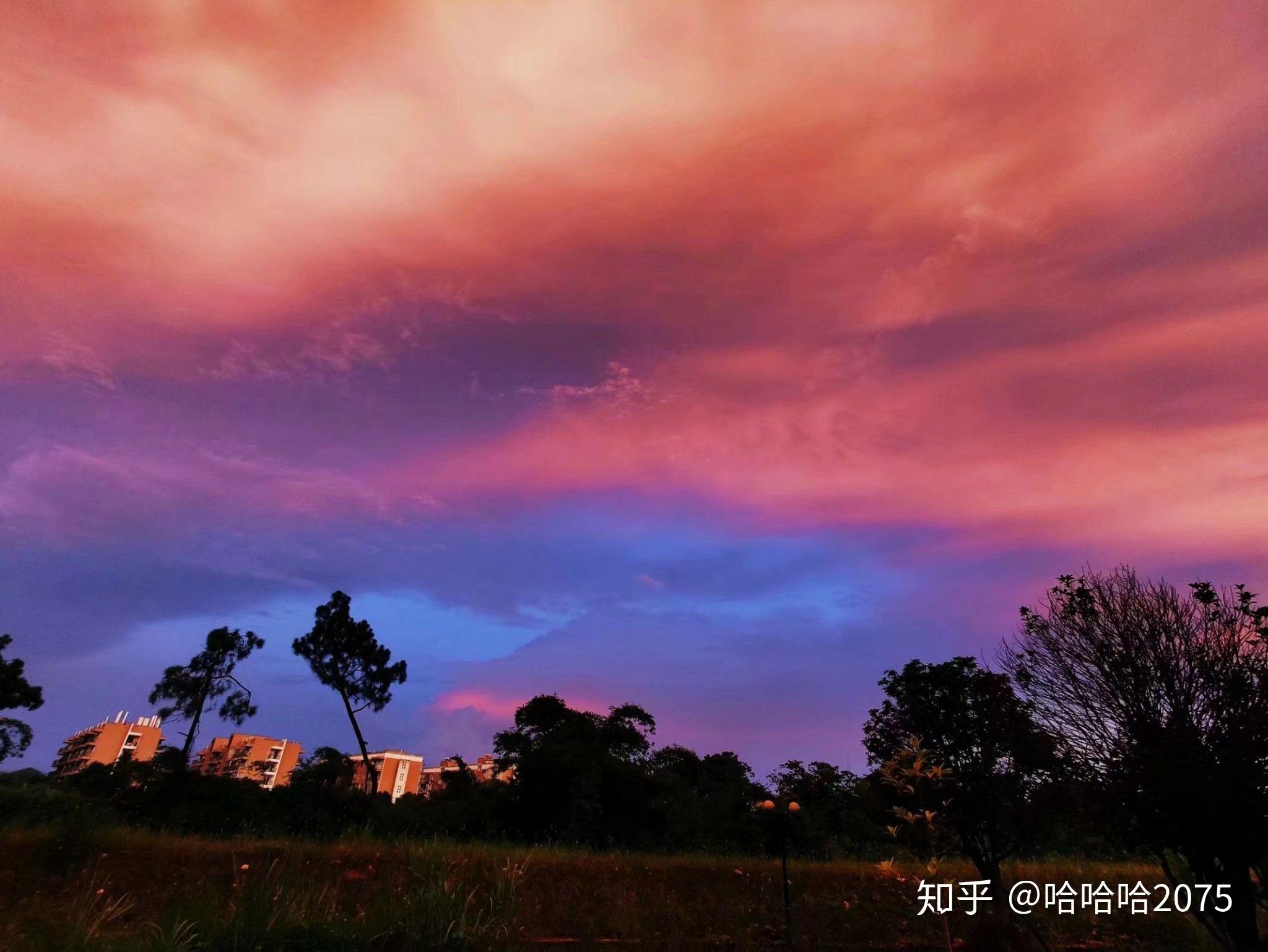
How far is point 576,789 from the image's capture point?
25500 mm

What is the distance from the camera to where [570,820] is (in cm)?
2494

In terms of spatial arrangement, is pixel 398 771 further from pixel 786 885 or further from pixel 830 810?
pixel 786 885

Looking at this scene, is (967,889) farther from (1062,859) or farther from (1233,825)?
(1062,859)

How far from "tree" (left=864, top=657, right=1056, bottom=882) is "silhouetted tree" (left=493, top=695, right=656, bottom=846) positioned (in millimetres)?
11594

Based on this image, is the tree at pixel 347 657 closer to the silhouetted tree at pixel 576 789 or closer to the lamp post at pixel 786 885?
the silhouetted tree at pixel 576 789

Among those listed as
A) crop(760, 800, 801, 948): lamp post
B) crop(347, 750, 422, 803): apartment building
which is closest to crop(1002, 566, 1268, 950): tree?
crop(760, 800, 801, 948): lamp post

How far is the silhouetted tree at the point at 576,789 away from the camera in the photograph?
82.4 ft

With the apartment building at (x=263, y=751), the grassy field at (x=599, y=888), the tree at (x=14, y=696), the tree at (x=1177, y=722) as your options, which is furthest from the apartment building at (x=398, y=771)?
the tree at (x=1177, y=722)

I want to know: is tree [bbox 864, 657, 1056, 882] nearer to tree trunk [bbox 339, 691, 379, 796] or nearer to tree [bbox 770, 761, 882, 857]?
tree [bbox 770, 761, 882, 857]

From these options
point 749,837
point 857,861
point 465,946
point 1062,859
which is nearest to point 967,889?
point 857,861

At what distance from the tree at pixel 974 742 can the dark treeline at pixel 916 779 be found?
1.9 inches

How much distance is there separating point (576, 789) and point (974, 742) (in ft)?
49.0

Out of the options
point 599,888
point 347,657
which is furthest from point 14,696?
point 599,888

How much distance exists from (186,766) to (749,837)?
2520 centimetres
